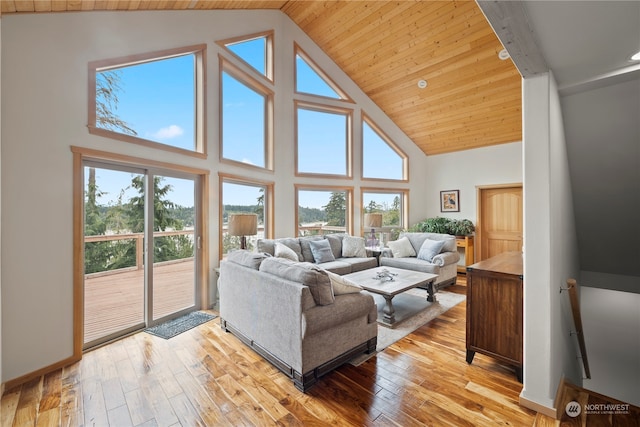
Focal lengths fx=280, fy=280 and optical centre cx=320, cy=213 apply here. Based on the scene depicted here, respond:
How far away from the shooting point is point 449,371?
7.93ft

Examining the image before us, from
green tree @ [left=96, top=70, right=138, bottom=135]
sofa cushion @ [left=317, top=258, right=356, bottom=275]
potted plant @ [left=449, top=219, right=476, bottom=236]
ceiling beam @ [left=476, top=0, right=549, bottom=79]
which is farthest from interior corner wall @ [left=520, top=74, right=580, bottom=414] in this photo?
potted plant @ [left=449, top=219, right=476, bottom=236]

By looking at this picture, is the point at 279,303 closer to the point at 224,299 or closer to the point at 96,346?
the point at 224,299

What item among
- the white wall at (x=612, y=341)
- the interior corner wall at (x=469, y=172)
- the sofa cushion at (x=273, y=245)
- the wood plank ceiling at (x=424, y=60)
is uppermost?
the wood plank ceiling at (x=424, y=60)

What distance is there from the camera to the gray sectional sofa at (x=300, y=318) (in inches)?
86.0

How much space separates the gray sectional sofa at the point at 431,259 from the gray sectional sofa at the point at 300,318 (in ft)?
7.99

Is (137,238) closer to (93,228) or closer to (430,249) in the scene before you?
(93,228)

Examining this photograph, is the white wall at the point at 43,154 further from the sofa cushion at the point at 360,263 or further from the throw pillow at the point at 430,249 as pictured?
the throw pillow at the point at 430,249

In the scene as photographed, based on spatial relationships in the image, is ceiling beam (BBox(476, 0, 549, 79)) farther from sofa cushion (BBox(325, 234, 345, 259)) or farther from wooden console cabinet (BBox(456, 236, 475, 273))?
wooden console cabinet (BBox(456, 236, 475, 273))

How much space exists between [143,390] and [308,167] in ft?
14.5

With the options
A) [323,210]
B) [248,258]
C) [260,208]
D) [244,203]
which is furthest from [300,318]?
[323,210]

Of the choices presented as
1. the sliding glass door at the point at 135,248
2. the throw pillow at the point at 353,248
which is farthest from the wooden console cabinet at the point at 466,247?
the sliding glass door at the point at 135,248

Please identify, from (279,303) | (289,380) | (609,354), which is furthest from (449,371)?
(609,354)

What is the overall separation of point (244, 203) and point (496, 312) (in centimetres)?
383

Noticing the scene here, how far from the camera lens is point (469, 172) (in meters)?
6.46
